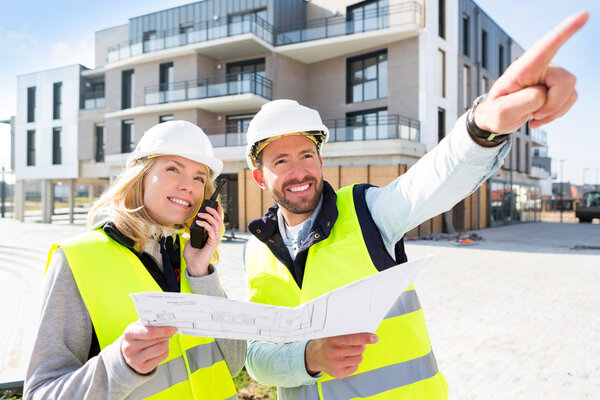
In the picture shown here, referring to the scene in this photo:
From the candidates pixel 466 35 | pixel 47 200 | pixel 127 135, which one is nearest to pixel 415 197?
pixel 466 35

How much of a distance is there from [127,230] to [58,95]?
35.3m

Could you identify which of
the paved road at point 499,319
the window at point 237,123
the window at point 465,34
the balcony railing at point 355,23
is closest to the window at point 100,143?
the window at point 237,123

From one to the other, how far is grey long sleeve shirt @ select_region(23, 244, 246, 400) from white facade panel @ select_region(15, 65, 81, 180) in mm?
31658

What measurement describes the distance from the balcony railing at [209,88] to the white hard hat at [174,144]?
20.1 meters

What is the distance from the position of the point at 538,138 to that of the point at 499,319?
113ft

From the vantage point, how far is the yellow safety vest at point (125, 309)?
155 centimetres

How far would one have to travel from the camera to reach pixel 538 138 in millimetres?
34688

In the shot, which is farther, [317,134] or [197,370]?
[317,134]

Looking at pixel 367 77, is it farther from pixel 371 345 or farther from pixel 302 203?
pixel 371 345

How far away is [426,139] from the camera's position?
19.7 meters

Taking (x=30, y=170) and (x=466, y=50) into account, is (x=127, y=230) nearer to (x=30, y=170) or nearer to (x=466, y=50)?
(x=466, y=50)

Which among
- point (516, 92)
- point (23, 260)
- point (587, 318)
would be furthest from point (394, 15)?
point (516, 92)

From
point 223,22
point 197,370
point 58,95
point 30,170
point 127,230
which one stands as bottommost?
point 197,370

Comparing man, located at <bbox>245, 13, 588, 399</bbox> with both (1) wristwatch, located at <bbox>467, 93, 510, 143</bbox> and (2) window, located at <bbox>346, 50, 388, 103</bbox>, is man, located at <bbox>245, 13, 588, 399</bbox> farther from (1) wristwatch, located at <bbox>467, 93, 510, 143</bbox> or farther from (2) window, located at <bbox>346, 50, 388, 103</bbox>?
(2) window, located at <bbox>346, 50, 388, 103</bbox>
